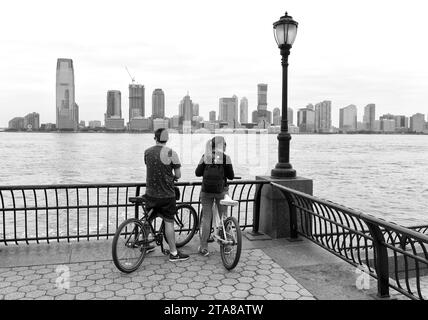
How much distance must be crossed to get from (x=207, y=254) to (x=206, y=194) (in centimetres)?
104

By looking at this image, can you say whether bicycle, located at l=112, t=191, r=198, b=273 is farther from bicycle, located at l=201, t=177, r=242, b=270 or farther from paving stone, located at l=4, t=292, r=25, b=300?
paving stone, located at l=4, t=292, r=25, b=300

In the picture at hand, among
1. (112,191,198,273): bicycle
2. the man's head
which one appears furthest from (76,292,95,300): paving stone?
the man's head

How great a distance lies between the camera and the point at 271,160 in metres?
88.2

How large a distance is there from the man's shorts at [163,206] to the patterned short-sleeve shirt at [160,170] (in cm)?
6

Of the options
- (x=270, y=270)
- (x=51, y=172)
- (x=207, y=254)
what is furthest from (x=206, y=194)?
(x=51, y=172)

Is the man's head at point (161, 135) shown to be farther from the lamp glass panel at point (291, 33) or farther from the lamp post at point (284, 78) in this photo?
the lamp glass panel at point (291, 33)

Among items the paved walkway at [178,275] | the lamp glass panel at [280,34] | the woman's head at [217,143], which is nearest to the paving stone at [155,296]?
the paved walkway at [178,275]

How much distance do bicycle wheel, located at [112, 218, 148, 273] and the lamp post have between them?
3.10 metres

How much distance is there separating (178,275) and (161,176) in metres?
1.50

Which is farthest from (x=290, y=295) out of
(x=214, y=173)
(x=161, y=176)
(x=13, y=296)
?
(x=13, y=296)

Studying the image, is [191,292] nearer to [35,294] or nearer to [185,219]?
[35,294]

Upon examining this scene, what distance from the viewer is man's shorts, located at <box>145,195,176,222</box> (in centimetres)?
621
